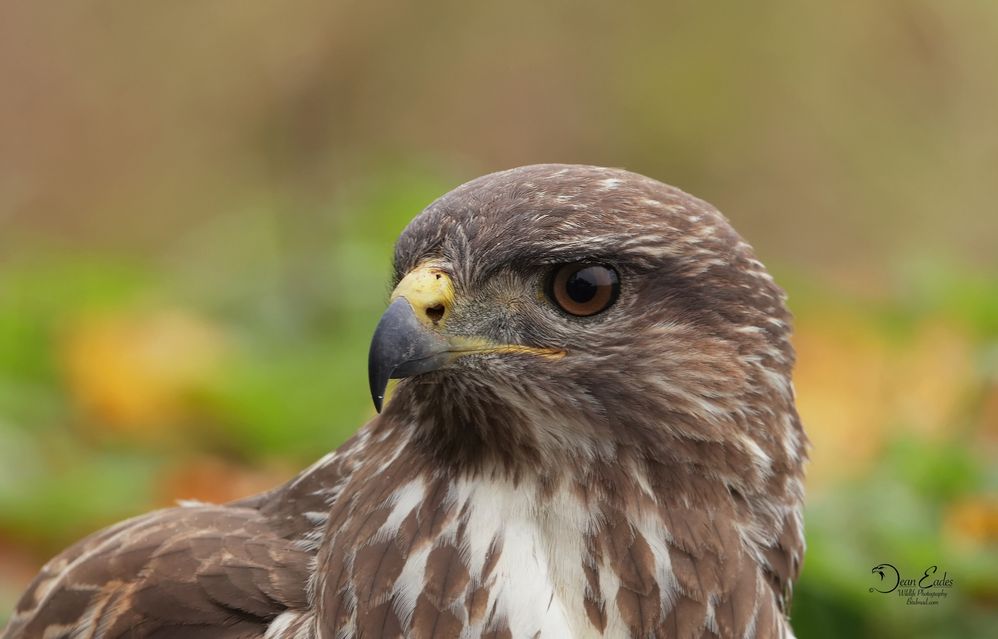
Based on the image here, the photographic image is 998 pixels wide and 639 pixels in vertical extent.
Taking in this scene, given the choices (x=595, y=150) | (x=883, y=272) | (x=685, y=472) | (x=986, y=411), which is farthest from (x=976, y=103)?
(x=685, y=472)

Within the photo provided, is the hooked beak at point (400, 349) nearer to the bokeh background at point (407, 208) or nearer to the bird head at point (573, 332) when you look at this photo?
the bird head at point (573, 332)

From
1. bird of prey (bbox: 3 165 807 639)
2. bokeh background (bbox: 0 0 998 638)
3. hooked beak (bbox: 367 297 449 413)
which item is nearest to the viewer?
hooked beak (bbox: 367 297 449 413)

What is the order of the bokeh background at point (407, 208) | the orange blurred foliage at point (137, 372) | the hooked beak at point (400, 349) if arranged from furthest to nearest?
1. the orange blurred foliage at point (137, 372)
2. the bokeh background at point (407, 208)
3. the hooked beak at point (400, 349)

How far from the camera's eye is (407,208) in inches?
288

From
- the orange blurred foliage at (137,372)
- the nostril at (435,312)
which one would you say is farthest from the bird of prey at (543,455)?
the orange blurred foliage at (137,372)

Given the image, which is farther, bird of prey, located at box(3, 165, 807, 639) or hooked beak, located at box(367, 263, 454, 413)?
bird of prey, located at box(3, 165, 807, 639)

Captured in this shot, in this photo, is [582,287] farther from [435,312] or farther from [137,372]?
[137,372]

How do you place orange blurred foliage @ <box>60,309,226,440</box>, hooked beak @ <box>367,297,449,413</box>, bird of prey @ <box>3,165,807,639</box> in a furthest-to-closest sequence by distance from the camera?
orange blurred foliage @ <box>60,309,226,440</box>
bird of prey @ <box>3,165,807,639</box>
hooked beak @ <box>367,297,449,413</box>

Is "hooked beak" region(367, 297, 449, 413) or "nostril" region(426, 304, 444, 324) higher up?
"nostril" region(426, 304, 444, 324)

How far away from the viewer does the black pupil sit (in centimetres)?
293

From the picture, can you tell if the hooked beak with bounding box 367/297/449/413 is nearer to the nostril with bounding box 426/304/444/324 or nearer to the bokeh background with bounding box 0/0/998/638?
the nostril with bounding box 426/304/444/324

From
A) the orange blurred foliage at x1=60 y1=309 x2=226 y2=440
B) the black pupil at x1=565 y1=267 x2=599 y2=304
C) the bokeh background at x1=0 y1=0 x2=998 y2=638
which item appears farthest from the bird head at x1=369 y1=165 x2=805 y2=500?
the orange blurred foliage at x1=60 y1=309 x2=226 y2=440

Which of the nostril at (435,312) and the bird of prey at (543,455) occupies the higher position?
the nostril at (435,312)

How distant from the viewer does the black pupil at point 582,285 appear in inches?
115
